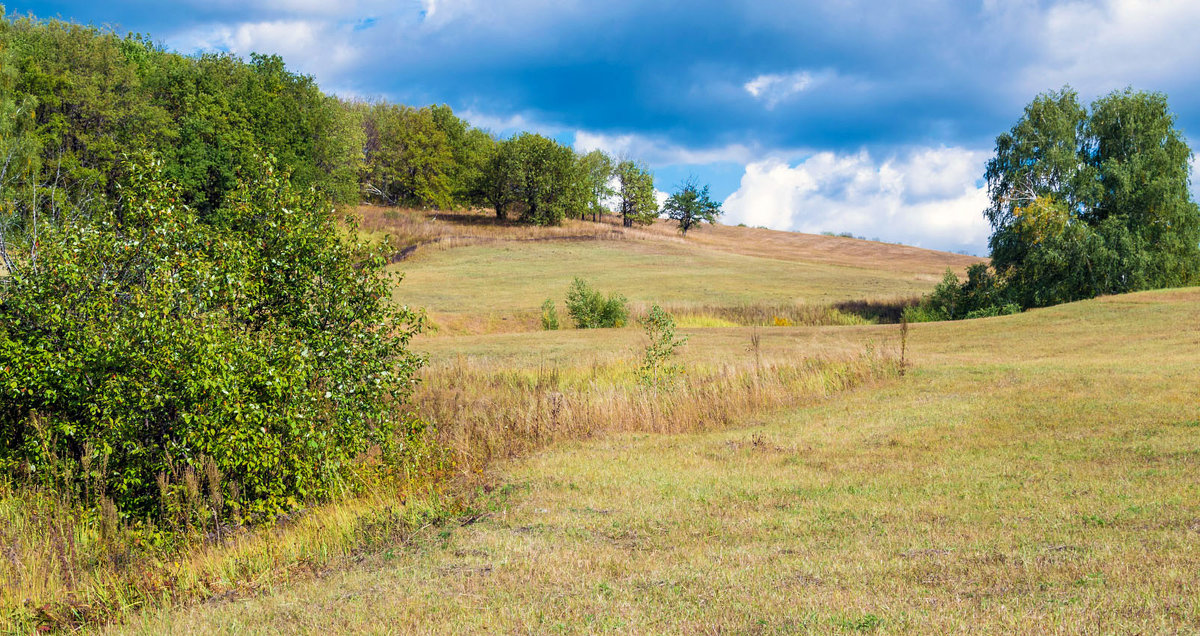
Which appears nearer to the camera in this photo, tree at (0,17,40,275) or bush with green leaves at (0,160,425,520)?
bush with green leaves at (0,160,425,520)

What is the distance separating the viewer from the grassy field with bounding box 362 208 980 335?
136 feet

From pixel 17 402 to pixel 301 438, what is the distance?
4.11 m

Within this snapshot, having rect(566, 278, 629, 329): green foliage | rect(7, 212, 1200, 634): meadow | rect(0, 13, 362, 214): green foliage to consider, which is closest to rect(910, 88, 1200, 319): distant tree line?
rect(566, 278, 629, 329): green foliage

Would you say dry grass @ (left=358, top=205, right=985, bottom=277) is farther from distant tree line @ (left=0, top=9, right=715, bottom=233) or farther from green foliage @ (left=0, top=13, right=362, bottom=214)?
green foliage @ (left=0, top=13, right=362, bottom=214)

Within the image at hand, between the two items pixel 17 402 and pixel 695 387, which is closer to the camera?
pixel 17 402

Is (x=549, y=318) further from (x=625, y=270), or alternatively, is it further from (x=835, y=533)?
(x=835, y=533)

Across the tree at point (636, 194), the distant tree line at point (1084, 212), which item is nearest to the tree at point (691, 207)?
the tree at point (636, 194)

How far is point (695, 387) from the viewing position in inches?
679

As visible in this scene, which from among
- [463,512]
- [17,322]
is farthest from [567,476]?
[17,322]

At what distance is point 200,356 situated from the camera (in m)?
9.77

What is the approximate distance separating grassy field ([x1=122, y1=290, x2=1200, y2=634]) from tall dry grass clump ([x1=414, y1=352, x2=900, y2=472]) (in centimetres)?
75

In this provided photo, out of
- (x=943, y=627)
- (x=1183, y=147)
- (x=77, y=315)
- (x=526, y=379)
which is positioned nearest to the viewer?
(x=943, y=627)

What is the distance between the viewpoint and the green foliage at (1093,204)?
39344 mm

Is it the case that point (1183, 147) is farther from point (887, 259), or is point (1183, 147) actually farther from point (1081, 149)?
point (887, 259)
